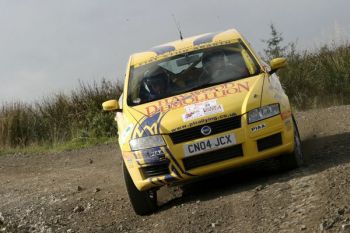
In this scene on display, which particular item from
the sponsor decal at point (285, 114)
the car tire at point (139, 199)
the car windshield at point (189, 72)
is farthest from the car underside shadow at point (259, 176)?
the car windshield at point (189, 72)

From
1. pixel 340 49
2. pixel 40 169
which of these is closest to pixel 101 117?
pixel 40 169

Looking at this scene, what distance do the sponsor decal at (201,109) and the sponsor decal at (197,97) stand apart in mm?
99

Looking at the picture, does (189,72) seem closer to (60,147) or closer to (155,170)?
(155,170)

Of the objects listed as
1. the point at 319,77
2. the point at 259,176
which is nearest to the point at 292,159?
the point at 259,176

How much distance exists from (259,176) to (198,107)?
1.30 meters

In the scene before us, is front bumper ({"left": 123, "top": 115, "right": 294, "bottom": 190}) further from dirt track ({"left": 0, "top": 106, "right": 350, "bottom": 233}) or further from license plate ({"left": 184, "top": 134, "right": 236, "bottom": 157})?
dirt track ({"left": 0, "top": 106, "right": 350, "bottom": 233})

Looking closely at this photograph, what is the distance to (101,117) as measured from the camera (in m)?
19.8

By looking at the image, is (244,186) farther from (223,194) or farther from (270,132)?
(270,132)

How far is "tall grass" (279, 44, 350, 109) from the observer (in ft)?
61.0

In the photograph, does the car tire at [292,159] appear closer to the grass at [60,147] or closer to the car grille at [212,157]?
the car grille at [212,157]

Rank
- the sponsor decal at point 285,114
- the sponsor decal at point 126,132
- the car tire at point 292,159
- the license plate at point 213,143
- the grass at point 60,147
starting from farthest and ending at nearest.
A: the grass at point 60,147 → the car tire at point 292,159 → the sponsor decal at point 126,132 → the sponsor decal at point 285,114 → the license plate at point 213,143

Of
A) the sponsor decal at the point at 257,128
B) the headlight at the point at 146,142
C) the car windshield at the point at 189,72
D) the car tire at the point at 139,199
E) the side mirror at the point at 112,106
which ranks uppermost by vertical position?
the car windshield at the point at 189,72

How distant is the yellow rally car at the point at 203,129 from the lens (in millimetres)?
7039

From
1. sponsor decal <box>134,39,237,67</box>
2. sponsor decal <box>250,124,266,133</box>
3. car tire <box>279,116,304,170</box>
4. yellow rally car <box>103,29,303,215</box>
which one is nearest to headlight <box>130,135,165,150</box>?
yellow rally car <box>103,29,303,215</box>
